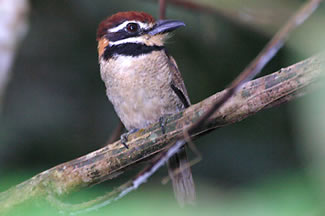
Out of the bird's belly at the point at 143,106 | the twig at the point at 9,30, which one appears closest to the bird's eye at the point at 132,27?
the bird's belly at the point at 143,106

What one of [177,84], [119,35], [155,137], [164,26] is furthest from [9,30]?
[155,137]

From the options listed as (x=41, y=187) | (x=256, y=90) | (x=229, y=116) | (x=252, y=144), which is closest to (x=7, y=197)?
(x=41, y=187)

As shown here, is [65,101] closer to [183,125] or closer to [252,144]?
[252,144]

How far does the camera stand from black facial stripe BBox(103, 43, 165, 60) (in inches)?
129

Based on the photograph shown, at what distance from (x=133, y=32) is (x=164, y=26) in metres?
0.24

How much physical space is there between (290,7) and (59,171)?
2.21 meters

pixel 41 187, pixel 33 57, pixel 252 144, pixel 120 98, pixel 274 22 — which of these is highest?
pixel 33 57

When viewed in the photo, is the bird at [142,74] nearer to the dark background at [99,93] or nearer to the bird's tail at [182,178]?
the bird's tail at [182,178]

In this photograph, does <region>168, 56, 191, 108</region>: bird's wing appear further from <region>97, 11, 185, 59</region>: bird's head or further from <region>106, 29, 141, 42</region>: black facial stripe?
<region>106, 29, 141, 42</region>: black facial stripe

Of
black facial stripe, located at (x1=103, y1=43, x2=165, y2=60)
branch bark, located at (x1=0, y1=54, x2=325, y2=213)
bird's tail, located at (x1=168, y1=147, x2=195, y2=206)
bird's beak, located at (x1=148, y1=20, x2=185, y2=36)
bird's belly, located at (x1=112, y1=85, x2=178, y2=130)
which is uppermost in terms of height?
bird's beak, located at (x1=148, y1=20, x2=185, y2=36)

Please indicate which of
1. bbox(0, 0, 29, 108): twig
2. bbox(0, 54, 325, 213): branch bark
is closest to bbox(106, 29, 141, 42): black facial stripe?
bbox(0, 0, 29, 108): twig

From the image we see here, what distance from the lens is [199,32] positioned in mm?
4512

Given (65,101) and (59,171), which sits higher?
(65,101)

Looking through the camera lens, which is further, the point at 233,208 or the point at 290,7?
the point at 290,7
